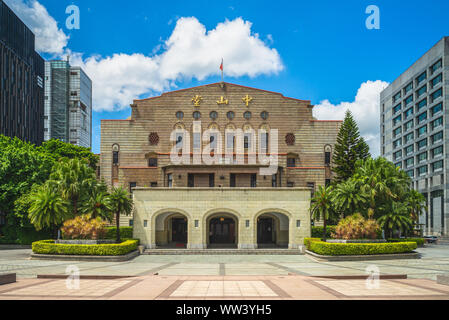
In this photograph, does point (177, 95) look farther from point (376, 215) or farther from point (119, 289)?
point (119, 289)

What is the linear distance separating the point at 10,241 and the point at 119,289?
103 ft

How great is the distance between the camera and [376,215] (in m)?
35.7

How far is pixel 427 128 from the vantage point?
70.6 metres

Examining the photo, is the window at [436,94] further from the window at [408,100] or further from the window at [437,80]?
the window at [408,100]

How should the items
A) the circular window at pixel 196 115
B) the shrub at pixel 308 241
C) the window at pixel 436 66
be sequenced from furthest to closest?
the window at pixel 436 66, the circular window at pixel 196 115, the shrub at pixel 308 241

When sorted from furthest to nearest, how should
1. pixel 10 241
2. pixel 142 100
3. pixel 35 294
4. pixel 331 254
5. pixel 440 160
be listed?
pixel 440 160 → pixel 142 100 → pixel 10 241 → pixel 331 254 → pixel 35 294

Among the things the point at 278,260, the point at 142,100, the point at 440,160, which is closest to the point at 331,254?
the point at 278,260

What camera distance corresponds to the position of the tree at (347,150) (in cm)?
4428

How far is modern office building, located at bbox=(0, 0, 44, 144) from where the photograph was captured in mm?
68375

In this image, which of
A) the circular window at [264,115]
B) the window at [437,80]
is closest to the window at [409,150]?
the window at [437,80]

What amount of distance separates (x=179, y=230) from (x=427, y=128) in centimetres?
5515

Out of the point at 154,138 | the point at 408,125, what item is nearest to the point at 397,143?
the point at 408,125

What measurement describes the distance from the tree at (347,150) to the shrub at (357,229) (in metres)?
13.1

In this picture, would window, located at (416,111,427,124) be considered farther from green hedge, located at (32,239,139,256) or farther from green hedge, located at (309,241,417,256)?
green hedge, located at (32,239,139,256)
